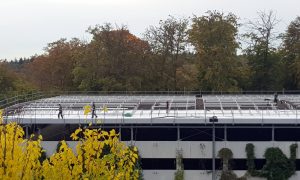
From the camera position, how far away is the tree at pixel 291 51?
52500mm

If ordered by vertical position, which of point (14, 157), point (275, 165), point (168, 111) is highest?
point (14, 157)

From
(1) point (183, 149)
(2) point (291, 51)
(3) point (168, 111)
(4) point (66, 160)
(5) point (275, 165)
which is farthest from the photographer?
(2) point (291, 51)

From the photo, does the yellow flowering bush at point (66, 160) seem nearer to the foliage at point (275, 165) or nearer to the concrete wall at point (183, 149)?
the concrete wall at point (183, 149)

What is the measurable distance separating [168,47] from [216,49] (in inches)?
238

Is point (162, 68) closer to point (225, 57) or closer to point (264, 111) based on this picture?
point (225, 57)

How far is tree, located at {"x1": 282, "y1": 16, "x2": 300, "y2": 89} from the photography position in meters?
52.5

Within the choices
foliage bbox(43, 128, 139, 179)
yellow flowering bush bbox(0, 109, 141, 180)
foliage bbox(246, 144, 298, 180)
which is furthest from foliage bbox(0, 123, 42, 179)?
foliage bbox(246, 144, 298, 180)

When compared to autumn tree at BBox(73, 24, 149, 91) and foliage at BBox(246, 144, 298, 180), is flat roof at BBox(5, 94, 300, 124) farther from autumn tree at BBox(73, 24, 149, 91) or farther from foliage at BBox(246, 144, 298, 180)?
autumn tree at BBox(73, 24, 149, 91)

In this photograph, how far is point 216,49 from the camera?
4772cm

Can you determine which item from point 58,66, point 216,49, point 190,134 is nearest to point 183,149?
point 190,134

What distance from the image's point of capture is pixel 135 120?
1160 inches

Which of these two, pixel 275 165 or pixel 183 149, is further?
pixel 183 149

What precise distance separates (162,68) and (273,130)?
77.8ft

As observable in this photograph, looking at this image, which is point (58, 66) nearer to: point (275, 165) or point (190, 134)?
point (190, 134)
